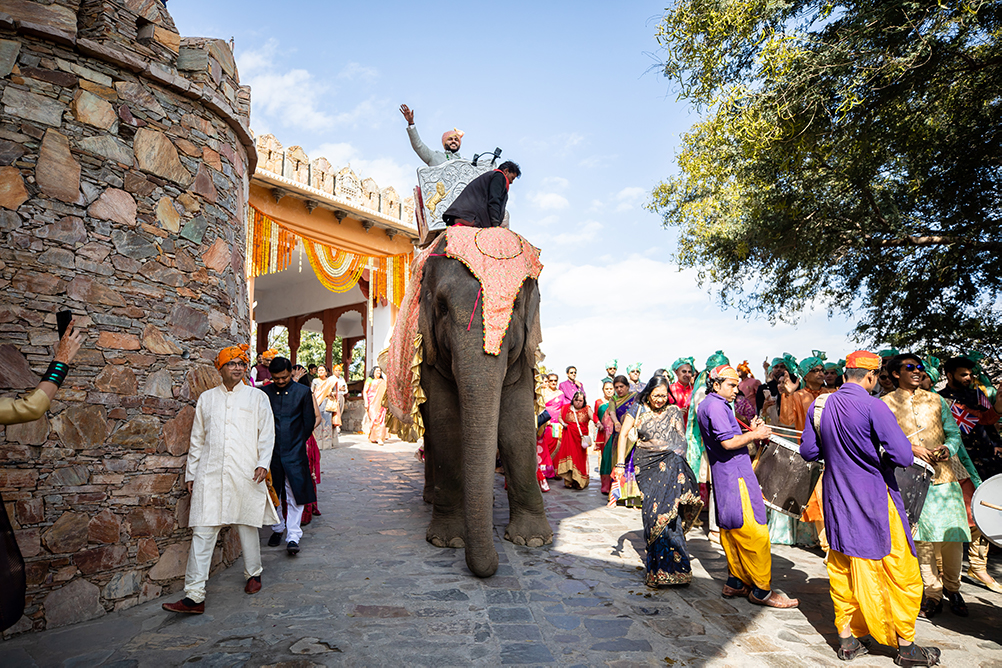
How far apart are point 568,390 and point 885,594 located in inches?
264

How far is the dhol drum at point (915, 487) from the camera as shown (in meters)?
4.00

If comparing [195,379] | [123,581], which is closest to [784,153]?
[195,379]

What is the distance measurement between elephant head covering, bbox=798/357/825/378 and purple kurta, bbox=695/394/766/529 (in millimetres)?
2817

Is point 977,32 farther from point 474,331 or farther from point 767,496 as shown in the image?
point 474,331

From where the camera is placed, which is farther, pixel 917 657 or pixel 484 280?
pixel 484 280

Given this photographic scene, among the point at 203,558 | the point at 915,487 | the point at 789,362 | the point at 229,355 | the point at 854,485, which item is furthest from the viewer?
the point at 789,362

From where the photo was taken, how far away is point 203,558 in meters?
3.95

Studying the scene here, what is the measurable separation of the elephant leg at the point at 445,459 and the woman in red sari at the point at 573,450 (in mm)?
4103

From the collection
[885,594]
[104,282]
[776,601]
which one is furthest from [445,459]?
[885,594]

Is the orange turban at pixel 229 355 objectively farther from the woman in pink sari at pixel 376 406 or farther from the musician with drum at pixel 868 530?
the woman in pink sari at pixel 376 406

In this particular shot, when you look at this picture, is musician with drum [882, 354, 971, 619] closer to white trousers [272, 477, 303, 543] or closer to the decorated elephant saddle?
the decorated elephant saddle

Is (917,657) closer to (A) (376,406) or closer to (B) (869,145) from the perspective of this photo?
(B) (869,145)

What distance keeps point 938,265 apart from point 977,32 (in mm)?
3115

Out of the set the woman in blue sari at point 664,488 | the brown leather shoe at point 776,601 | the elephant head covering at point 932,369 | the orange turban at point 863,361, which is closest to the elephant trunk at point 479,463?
the woman in blue sari at point 664,488
